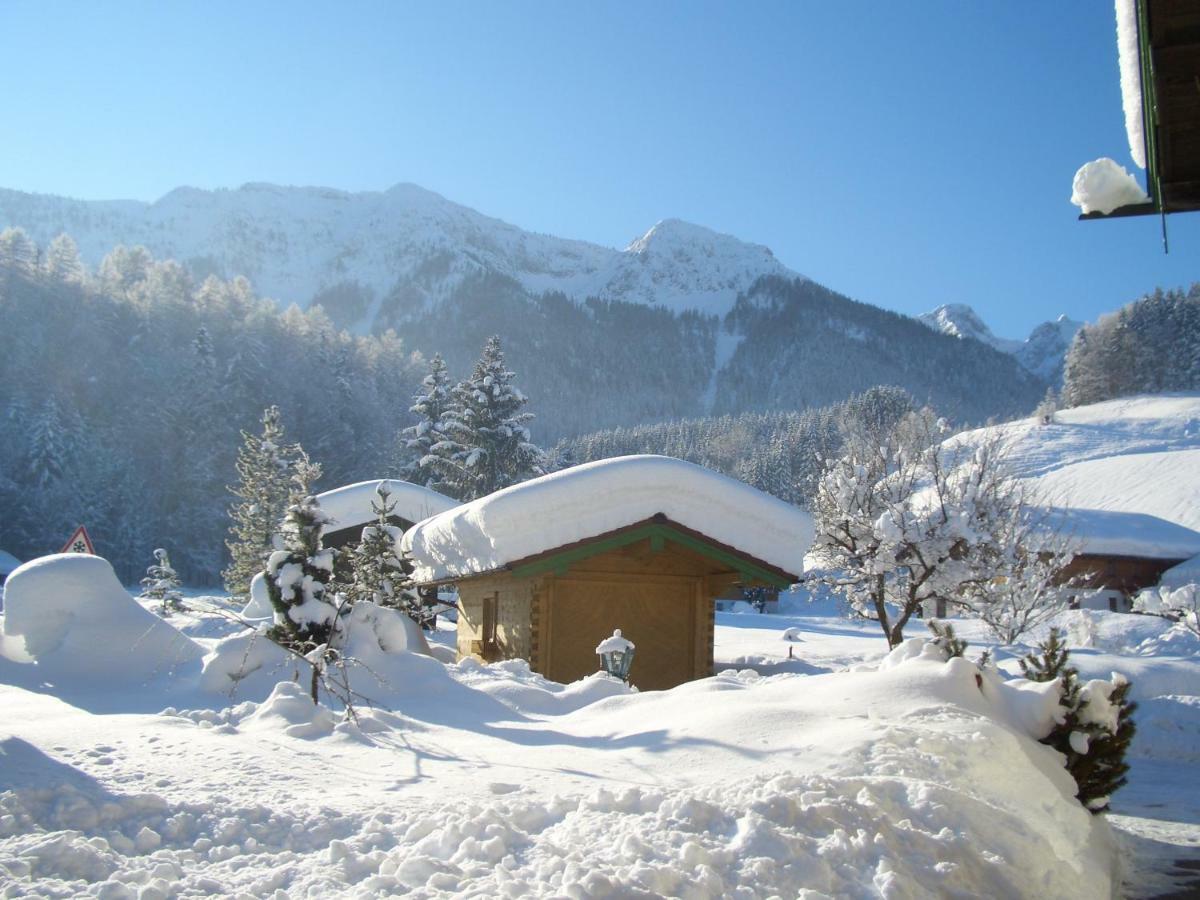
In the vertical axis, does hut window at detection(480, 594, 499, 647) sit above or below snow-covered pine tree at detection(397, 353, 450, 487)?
below

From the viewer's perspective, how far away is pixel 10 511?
5256 cm

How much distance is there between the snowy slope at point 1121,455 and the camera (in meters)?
53.7

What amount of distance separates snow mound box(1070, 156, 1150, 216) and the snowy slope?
1714 inches

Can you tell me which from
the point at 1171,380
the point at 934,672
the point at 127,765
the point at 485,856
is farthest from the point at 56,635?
the point at 1171,380

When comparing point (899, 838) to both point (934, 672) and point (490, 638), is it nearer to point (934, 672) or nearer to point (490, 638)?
point (934, 672)

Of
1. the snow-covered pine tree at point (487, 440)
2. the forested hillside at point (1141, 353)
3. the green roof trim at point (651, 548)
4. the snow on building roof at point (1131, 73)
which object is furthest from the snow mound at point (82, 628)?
the forested hillside at point (1141, 353)

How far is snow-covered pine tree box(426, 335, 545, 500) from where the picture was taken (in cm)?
4006

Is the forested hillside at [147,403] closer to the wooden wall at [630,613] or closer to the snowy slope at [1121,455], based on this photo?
the snowy slope at [1121,455]

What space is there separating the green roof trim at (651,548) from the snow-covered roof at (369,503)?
1337 cm

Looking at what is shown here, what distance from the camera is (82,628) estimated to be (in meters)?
11.0

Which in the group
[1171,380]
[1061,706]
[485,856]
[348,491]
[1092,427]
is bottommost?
[485,856]

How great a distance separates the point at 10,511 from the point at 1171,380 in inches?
3645

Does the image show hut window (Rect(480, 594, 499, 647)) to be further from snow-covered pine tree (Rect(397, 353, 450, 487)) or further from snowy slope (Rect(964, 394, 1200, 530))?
snowy slope (Rect(964, 394, 1200, 530))

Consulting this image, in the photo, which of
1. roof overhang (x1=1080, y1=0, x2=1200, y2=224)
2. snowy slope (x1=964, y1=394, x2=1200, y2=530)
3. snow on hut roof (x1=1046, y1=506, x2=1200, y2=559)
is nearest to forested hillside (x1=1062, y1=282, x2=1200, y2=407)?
snowy slope (x1=964, y1=394, x2=1200, y2=530)
